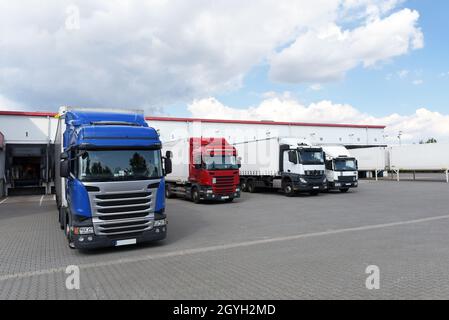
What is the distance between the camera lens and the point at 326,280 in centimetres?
551

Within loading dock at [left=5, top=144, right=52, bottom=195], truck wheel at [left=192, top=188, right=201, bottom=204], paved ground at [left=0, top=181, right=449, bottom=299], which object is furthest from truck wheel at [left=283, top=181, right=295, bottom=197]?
loading dock at [left=5, top=144, right=52, bottom=195]

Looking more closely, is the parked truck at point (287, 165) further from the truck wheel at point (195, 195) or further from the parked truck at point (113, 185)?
the parked truck at point (113, 185)

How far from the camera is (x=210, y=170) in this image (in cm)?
1678

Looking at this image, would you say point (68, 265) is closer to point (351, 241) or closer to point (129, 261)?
point (129, 261)

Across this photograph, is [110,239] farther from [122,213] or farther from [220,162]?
[220,162]

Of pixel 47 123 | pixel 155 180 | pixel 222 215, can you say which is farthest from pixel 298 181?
pixel 47 123

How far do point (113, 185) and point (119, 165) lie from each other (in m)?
0.48

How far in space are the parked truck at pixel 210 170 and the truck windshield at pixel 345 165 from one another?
859cm

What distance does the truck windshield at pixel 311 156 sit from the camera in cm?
1992

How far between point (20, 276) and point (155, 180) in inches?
119

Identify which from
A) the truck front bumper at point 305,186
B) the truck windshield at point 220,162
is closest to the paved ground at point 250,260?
the truck windshield at point 220,162

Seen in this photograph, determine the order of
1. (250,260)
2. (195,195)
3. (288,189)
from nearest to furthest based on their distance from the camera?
(250,260), (195,195), (288,189)

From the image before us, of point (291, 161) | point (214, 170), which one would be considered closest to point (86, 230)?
point (214, 170)

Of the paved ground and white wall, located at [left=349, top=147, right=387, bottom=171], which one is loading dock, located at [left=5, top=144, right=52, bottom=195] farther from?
white wall, located at [left=349, top=147, right=387, bottom=171]
